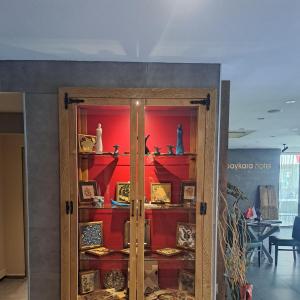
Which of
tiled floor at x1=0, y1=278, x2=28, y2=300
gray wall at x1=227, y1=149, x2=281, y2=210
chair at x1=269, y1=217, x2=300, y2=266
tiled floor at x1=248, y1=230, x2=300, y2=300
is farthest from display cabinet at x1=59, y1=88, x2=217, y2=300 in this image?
gray wall at x1=227, y1=149, x2=281, y2=210

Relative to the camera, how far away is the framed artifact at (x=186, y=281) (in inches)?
80.0

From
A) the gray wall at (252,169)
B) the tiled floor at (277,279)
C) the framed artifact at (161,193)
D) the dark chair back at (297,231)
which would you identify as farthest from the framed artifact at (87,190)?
the gray wall at (252,169)

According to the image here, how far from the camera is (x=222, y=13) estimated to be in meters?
1.28

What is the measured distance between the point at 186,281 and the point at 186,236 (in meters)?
0.36

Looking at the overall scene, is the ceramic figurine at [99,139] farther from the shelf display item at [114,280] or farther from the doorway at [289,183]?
the doorway at [289,183]


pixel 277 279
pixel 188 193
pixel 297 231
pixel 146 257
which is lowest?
pixel 277 279

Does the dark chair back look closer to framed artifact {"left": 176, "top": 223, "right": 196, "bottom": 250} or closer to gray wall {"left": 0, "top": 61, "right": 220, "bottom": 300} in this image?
framed artifact {"left": 176, "top": 223, "right": 196, "bottom": 250}

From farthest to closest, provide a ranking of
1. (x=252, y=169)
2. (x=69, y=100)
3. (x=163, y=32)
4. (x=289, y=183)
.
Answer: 1. (x=289, y=183)
2. (x=252, y=169)
3. (x=69, y=100)
4. (x=163, y=32)

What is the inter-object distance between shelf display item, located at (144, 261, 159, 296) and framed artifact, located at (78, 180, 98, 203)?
68 centimetres

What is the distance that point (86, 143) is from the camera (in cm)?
208

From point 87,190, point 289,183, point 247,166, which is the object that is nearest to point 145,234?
point 87,190

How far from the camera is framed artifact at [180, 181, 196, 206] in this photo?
203 cm

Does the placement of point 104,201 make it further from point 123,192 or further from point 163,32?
point 163,32

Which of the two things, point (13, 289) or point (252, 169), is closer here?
point (13, 289)
